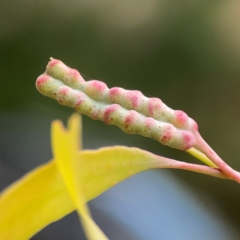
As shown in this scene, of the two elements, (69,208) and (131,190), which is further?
(131,190)

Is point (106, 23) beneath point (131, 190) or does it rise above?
above

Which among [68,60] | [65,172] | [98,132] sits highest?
[68,60]

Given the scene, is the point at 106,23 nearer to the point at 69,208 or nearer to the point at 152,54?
the point at 152,54

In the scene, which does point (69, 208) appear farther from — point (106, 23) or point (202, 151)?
point (106, 23)

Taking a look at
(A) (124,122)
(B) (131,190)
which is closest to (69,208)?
(A) (124,122)

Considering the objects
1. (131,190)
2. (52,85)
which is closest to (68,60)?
(131,190)

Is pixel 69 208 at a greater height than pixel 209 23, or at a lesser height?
lesser
